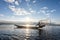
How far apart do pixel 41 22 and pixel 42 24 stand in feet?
3.68

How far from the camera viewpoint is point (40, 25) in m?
53.3

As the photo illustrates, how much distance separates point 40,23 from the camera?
176 ft

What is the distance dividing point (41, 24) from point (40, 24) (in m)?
0.57

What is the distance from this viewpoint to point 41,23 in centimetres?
5384

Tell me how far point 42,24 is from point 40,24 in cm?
112

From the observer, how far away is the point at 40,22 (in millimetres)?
53688

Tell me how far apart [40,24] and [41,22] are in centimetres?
108

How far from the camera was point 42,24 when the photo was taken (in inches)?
2133

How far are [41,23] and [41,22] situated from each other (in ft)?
1.56

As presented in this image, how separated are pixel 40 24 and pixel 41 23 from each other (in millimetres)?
694

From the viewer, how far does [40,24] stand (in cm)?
5369

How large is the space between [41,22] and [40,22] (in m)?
0.54

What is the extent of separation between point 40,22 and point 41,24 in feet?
3.66

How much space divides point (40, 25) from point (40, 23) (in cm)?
95
